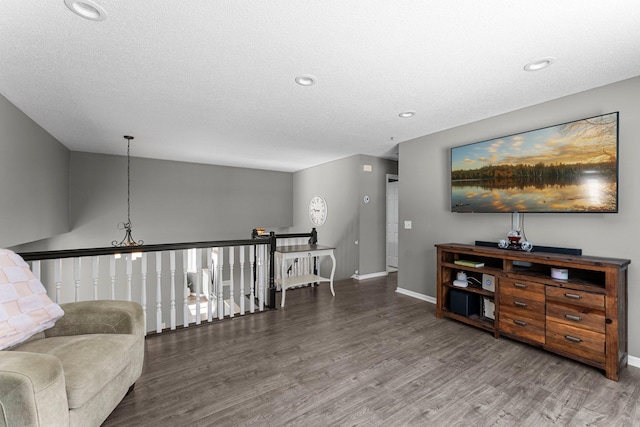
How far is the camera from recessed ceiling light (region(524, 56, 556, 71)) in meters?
2.12

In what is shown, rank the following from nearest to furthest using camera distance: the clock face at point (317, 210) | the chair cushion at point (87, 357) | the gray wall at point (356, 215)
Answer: the chair cushion at point (87, 357) → the gray wall at point (356, 215) → the clock face at point (317, 210)

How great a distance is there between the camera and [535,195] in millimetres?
2857

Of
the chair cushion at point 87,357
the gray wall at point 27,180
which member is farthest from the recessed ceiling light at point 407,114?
the gray wall at point 27,180

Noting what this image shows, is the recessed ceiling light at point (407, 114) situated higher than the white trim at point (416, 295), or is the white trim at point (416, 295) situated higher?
the recessed ceiling light at point (407, 114)

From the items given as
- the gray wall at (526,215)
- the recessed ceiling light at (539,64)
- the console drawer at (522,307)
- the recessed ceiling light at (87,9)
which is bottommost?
the console drawer at (522,307)

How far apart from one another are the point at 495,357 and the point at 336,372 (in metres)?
1.45

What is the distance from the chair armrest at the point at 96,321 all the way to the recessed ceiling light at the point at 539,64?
11.5 ft

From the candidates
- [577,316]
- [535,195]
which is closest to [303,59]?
[535,195]

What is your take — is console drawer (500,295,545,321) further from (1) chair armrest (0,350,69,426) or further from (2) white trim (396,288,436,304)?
(1) chair armrest (0,350,69,426)

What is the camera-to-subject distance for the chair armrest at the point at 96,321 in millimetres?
1849

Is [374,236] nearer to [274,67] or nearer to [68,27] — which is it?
[274,67]

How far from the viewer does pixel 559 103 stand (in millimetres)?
2791

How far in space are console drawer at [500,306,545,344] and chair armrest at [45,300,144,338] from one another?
3.21 m

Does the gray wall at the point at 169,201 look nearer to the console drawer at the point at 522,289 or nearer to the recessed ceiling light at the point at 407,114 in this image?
the recessed ceiling light at the point at 407,114
